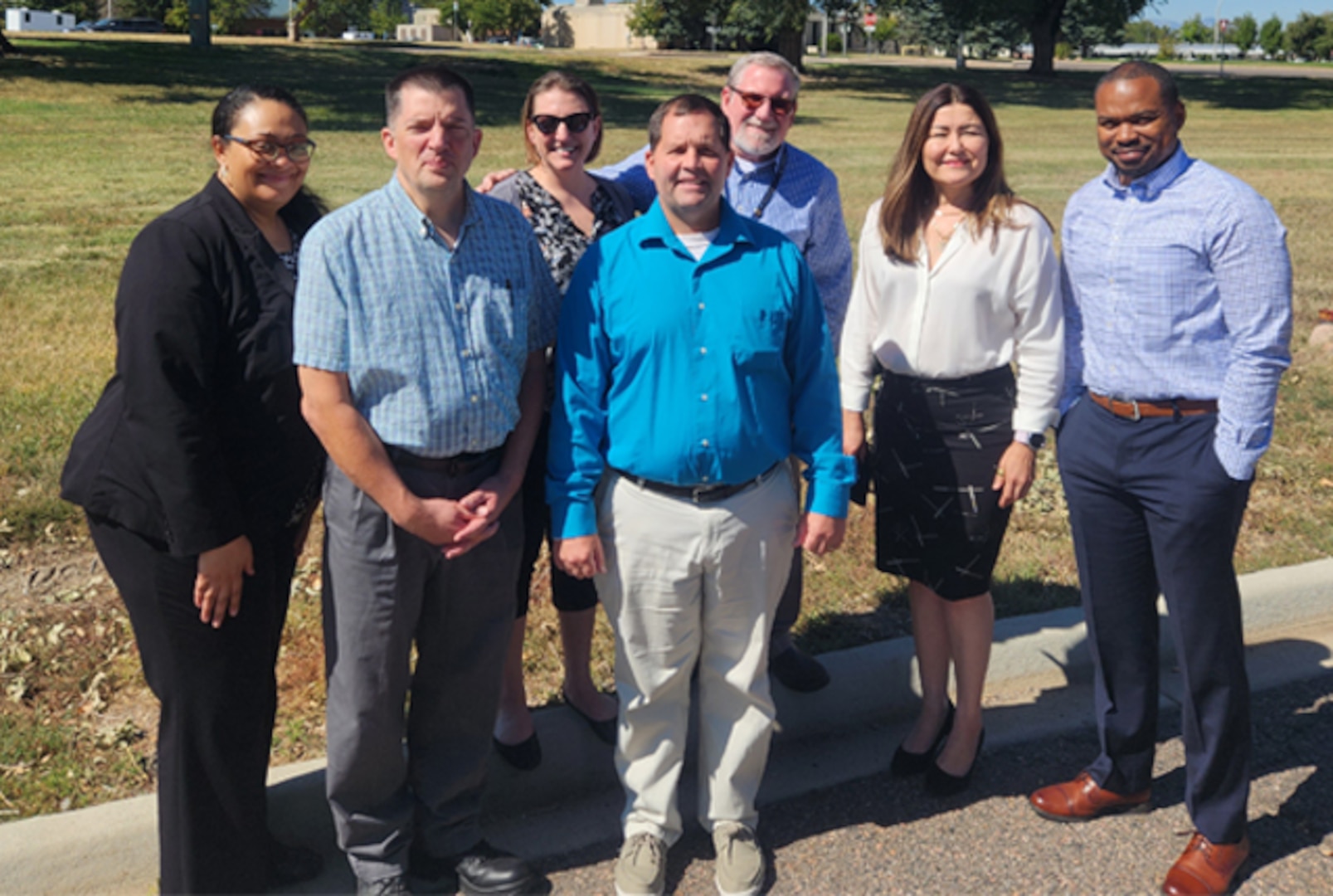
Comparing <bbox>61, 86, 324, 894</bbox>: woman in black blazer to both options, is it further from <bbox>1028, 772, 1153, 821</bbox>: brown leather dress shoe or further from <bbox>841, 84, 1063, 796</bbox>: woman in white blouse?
<bbox>1028, 772, 1153, 821</bbox>: brown leather dress shoe

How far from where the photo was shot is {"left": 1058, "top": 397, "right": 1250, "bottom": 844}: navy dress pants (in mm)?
3434

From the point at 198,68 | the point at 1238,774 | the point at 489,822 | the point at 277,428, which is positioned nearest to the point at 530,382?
the point at 277,428

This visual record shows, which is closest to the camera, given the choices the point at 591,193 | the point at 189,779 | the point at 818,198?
the point at 189,779

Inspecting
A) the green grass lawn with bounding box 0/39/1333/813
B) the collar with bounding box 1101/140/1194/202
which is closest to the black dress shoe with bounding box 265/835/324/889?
the green grass lawn with bounding box 0/39/1333/813

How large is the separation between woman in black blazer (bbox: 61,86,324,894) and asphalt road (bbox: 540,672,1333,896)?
3.26 ft

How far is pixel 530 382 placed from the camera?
336 centimetres

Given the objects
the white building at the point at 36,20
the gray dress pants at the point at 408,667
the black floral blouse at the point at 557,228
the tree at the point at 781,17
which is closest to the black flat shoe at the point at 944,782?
the gray dress pants at the point at 408,667

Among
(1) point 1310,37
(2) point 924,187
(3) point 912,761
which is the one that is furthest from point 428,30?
(3) point 912,761

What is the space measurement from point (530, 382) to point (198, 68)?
93.1ft

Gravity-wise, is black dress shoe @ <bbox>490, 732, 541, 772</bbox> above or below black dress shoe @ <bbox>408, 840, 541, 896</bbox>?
above

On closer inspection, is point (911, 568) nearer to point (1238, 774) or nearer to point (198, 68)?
point (1238, 774)

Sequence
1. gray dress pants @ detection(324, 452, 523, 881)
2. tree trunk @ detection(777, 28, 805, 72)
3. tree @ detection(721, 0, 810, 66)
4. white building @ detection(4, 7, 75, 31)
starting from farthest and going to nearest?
white building @ detection(4, 7, 75, 31), tree trunk @ detection(777, 28, 805, 72), tree @ detection(721, 0, 810, 66), gray dress pants @ detection(324, 452, 523, 881)

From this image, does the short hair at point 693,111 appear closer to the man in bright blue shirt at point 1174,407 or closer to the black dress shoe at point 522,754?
the man in bright blue shirt at point 1174,407

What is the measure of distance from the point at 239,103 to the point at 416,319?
0.71 m
